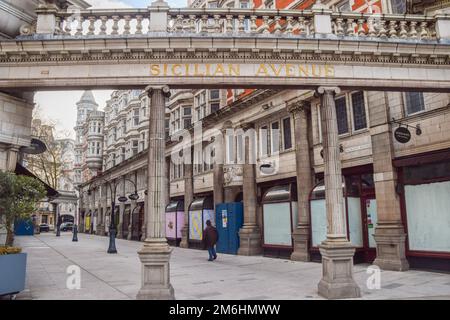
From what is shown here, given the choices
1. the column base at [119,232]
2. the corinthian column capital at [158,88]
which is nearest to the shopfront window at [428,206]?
the corinthian column capital at [158,88]

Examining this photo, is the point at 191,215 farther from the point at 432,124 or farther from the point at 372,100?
the point at 432,124

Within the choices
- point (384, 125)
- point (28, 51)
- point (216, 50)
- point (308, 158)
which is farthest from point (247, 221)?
point (28, 51)

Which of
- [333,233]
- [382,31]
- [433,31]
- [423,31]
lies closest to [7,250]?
[333,233]

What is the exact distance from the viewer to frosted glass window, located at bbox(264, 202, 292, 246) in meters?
17.5

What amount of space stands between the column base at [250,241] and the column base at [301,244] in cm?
A: 310

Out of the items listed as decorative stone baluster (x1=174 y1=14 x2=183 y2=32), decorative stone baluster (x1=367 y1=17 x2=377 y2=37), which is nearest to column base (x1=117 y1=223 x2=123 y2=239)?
decorative stone baluster (x1=174 y1=14 x2=183 y2=32)

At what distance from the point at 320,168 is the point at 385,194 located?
3.51m

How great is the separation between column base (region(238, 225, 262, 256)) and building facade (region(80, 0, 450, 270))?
5cm

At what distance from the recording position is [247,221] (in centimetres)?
1964

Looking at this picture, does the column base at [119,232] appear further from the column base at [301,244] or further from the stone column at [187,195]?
the column base at [301,244]

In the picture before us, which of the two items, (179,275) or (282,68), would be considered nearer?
(282,68)

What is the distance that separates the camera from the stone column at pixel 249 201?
1927 centimetres

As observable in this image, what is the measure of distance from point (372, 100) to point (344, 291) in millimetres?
8250

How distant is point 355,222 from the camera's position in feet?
48.3
